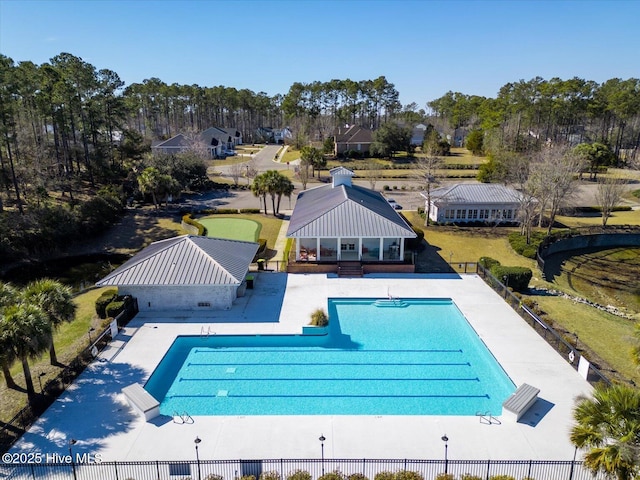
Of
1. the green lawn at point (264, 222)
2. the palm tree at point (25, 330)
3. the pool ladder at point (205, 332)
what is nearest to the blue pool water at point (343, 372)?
the pool ladder at point (205, 332)

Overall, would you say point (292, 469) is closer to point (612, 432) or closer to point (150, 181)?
point (612, 432)

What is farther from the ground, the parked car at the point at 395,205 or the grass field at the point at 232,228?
the parked car at the point at 395,205

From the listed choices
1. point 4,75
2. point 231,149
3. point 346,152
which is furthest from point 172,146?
point 4,75

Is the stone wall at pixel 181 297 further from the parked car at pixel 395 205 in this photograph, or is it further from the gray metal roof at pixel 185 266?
the parked car at pixel 395 205

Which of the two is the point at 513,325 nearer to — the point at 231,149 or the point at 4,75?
the point at 4,75

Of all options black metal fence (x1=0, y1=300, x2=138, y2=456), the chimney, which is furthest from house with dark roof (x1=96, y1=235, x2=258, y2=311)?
the chimney

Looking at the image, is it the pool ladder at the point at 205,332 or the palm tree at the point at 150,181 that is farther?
the palm tree at the point at 150,181
